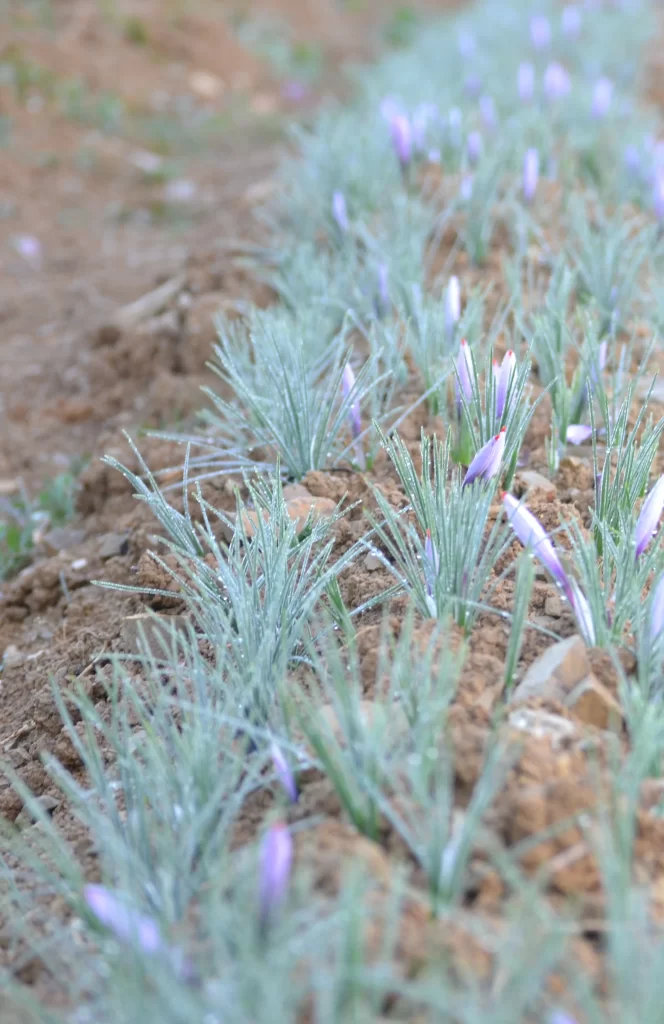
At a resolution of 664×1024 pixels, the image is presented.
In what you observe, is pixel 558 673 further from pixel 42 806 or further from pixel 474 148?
pixel 474 148

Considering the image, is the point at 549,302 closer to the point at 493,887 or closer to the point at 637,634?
the point at 637,634

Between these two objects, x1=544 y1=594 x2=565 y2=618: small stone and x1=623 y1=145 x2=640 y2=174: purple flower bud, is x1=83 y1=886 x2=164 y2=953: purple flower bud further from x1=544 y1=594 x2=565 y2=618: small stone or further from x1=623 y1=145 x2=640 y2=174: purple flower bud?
x1=623 y1=145 x2=640 y2=174: purple flower bud

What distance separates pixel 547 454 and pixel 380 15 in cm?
851

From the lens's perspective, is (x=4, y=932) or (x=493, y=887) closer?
(x=493, y=887)

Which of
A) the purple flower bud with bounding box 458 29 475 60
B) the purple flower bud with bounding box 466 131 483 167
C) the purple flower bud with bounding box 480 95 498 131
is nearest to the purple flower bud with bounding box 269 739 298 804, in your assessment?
the purple flower bud with bounding box 466 131 483 167

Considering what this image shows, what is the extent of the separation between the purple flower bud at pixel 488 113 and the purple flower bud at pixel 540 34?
1590mm

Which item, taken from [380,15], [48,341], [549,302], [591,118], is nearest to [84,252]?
[48,341]

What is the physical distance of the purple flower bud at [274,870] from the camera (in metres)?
1.01

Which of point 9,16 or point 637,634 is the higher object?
point 9,16

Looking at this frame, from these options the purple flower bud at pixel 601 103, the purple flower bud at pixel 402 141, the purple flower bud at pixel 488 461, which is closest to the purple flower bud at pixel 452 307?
the purple flower bud at pixel 488 461

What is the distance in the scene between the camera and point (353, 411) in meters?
1.97

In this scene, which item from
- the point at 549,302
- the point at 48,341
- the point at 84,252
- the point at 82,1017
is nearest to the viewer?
the point at 82,1017

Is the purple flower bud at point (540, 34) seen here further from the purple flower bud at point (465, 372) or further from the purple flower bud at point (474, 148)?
the purple flower bud at point (465, 372)

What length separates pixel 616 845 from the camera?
1.07 meters
